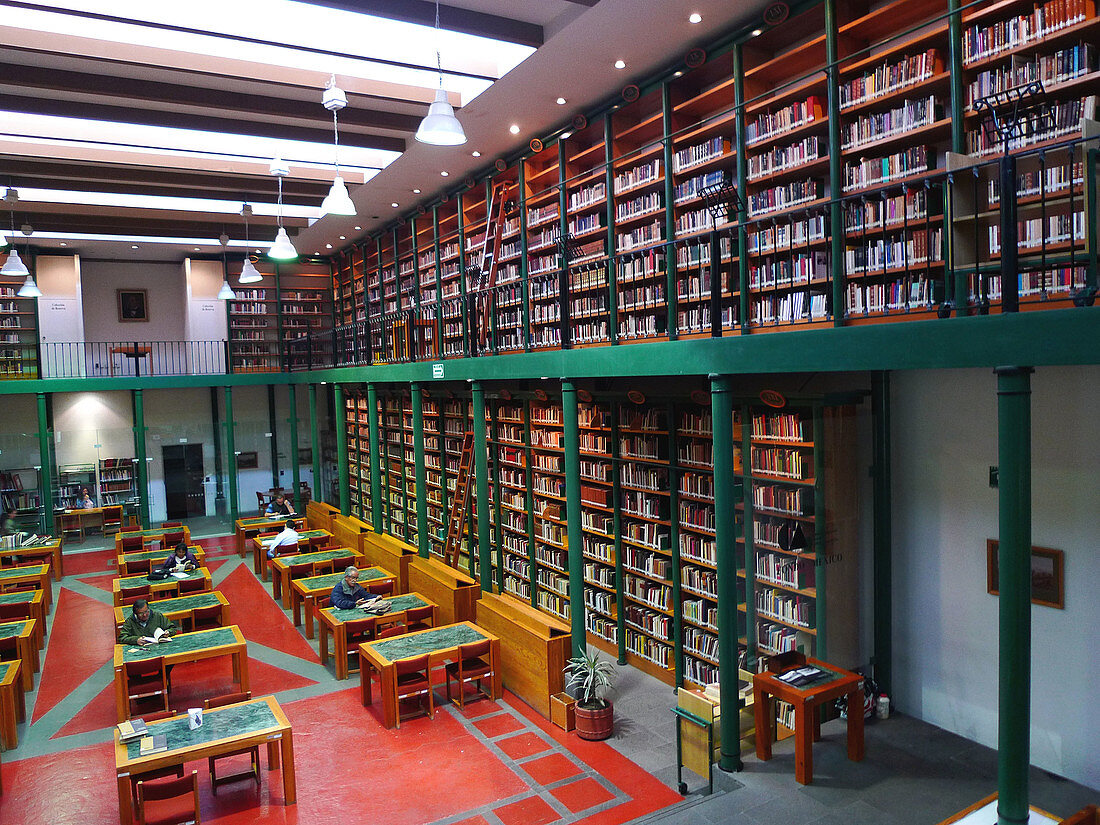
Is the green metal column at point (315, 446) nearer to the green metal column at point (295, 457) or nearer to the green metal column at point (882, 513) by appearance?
the green metal column at point (295, 457)

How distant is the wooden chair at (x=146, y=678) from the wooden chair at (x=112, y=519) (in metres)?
8.62

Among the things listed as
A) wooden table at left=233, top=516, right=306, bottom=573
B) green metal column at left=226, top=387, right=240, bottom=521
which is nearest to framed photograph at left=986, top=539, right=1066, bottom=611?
wooden table at left=233, top=516, right=306, bottom=573

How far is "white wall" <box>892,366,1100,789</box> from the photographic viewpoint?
4730 millimetres

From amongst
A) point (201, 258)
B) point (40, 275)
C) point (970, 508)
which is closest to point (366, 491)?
point (201, 258)

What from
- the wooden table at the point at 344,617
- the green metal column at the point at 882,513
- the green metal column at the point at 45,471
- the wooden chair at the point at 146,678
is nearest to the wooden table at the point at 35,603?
the wooden chair at the point at 146,678

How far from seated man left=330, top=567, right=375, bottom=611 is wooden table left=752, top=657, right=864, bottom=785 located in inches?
171

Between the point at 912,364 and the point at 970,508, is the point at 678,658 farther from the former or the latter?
the point at 912,364

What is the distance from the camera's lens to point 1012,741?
136 inches

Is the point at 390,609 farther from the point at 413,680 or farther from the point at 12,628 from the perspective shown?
the point at 12,628

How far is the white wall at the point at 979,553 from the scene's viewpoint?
186 inches

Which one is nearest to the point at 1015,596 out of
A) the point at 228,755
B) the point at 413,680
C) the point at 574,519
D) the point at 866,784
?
the point at 866,784

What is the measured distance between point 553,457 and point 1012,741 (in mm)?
5952

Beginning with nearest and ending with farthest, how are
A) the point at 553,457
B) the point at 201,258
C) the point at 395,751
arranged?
1. the point at 395,751
2. the point at 553,457
3. the point at 201,258

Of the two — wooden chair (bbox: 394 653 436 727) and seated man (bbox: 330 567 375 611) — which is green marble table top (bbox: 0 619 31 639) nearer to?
seated man (bbox: 330 567 375 611)
